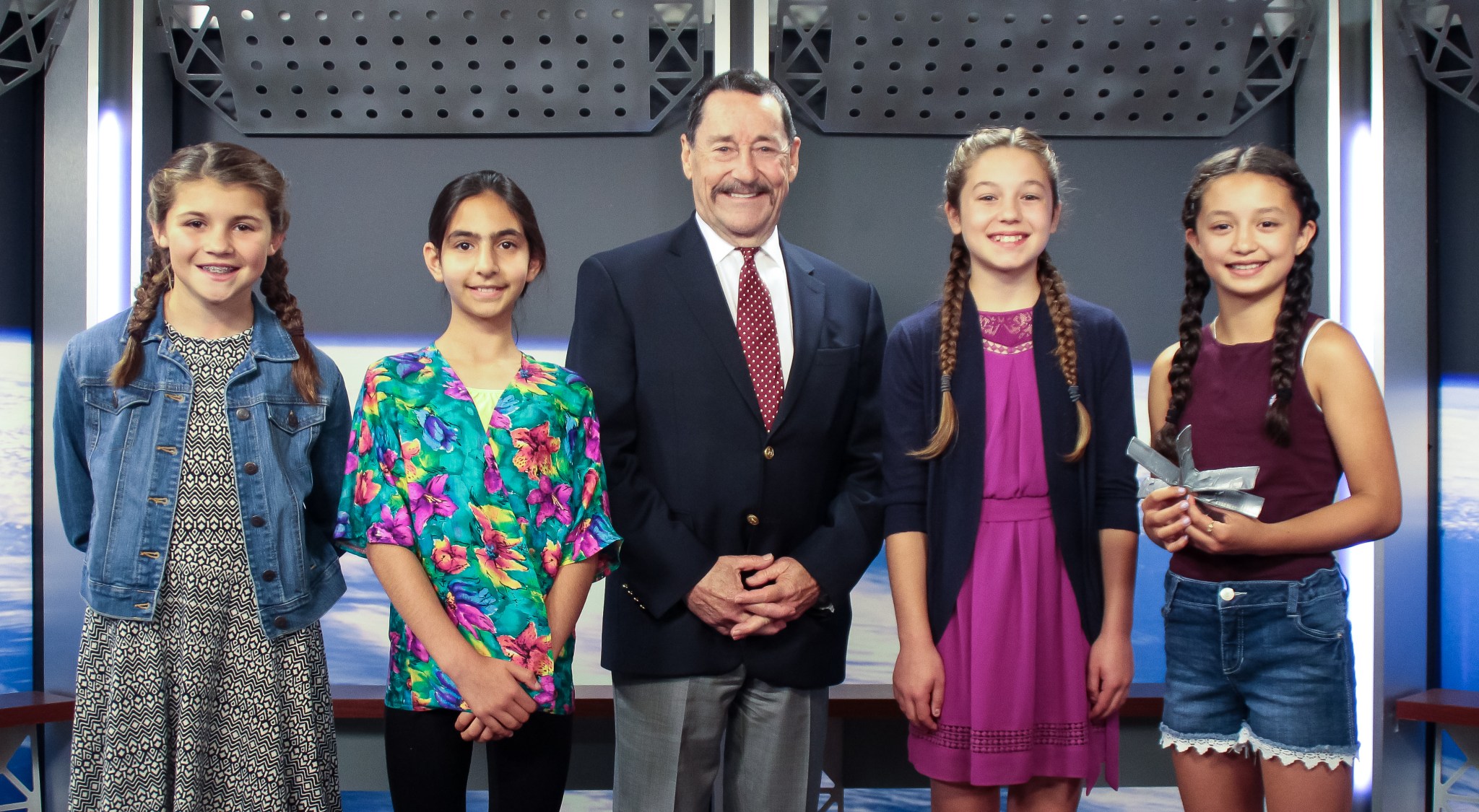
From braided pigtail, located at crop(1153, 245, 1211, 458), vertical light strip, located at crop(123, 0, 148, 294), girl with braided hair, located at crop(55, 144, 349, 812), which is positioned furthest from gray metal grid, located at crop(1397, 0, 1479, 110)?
vertical light strip, located at crop(123, 0, 148, 294)

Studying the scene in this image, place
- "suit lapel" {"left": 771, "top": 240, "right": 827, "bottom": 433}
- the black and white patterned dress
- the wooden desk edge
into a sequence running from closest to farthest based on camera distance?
the black and white patterned dress, "suit lapel" {"left": 771, "top": 240, "right": 827, "bottom": 433}, the wooden desk edge

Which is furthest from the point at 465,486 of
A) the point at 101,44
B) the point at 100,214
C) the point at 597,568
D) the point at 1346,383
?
the point at 101,44

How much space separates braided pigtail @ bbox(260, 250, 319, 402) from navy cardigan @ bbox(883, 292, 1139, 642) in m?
1.04

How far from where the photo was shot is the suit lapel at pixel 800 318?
193 centimetres

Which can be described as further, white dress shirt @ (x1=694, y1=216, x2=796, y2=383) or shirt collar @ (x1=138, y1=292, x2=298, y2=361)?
white dress shirt @ (x1=694, y1=216, x2=796, y2=383)

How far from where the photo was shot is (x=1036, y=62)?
9.76 ft

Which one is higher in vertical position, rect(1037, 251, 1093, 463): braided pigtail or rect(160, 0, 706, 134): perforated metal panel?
rect(160, 0, 706, 134): perforated metal panel

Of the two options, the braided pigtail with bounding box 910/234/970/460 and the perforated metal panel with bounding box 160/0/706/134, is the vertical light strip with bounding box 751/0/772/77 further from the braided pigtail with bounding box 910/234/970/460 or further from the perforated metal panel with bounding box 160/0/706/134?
the braided pigtail with bounding box 910/234/970/460

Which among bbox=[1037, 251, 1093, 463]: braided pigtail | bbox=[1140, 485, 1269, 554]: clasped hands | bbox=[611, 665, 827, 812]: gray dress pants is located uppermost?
bbox=[1037, 251, 1093, 463]: braided pigtail

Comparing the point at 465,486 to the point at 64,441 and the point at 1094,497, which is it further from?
the point at 1094,497

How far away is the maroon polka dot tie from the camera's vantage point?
195 cm

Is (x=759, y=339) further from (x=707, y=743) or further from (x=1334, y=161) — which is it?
(x=1334, y=161)

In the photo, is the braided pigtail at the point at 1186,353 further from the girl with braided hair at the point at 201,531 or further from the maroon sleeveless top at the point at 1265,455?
the girl with braided hair at the point at 201,531

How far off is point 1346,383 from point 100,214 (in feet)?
9.91
